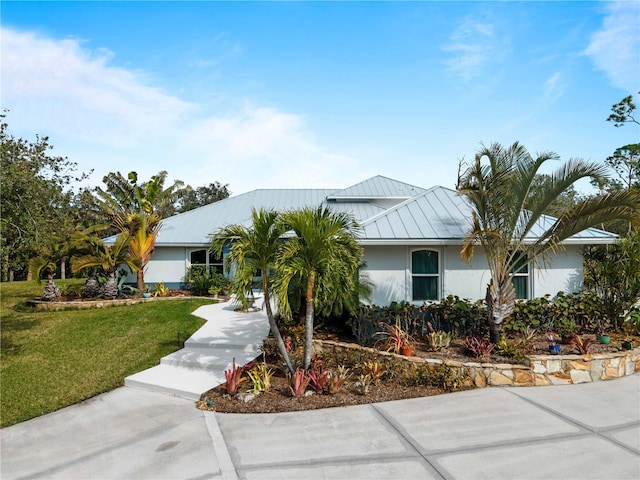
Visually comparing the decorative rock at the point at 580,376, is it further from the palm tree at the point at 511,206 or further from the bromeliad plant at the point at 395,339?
the bromeliad plant at the point at 395,339

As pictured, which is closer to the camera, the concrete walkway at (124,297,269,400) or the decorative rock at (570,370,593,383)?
the concrete walkway at (124,297,269,400)

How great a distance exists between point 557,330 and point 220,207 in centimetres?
1731

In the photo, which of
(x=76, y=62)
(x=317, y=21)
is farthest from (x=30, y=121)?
(x=317, y=21)

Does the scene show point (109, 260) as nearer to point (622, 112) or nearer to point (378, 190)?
point (378, 190)

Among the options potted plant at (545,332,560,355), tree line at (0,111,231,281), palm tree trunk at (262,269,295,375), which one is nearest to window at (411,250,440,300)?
potted plant at (545,332,560,355)

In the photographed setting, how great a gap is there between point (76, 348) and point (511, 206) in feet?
35.3

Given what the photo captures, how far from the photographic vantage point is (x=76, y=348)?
32.3ft

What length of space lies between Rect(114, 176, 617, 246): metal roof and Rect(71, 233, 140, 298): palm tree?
2.20m

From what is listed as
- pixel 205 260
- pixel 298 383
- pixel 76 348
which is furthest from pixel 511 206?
pixel 205 260

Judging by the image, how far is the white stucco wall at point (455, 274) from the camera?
9.83 meters

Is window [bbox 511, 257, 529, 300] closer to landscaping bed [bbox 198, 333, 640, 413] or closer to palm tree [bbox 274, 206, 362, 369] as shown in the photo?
landscaping bed [bbox 198, 333, 640, 413]

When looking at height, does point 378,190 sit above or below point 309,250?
above

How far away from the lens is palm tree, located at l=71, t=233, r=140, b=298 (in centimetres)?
1456

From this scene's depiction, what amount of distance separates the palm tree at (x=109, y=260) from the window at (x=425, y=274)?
11.4 meters
